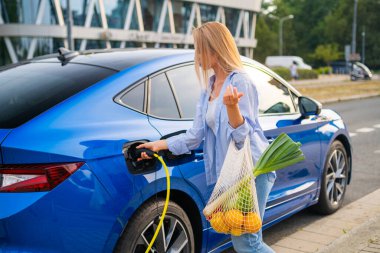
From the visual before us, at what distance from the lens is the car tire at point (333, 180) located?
499cm

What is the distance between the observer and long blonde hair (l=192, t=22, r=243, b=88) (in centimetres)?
272

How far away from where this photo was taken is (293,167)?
4293 millimetres

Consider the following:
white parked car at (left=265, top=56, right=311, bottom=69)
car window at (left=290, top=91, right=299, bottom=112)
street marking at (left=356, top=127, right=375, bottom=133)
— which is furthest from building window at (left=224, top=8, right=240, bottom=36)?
car window at (left=290, top=91, right=299, bottom=112)

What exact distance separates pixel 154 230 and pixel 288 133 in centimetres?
169

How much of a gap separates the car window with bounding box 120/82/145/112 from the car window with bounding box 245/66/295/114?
121 cm

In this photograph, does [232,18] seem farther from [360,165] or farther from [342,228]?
[342,228]

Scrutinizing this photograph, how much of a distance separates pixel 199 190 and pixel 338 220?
226 cm

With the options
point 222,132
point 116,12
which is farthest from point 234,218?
point 116,12

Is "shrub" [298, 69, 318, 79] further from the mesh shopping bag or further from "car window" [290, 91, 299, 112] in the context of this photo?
the mesh shopping bag

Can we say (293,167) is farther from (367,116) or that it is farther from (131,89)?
(367,116)

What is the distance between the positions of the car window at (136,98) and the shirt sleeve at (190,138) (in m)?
0.37

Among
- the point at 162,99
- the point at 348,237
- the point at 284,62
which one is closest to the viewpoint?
the point at 162,99

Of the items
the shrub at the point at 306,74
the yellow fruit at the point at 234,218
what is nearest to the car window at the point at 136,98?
the yellow fruit at the point at 234,218

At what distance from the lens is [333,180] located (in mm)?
5129
